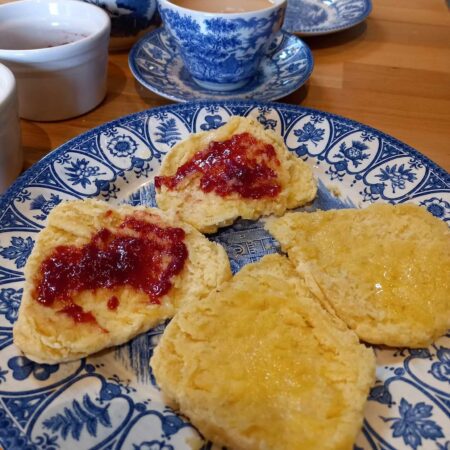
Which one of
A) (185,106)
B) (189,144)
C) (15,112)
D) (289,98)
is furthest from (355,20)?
(15,112)

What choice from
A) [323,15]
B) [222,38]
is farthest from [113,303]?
[323,15]

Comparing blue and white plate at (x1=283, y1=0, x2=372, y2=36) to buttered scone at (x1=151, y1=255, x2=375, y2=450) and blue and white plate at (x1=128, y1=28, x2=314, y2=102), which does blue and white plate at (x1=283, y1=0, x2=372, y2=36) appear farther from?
buttered scone at (x1=151, y1=255, x2=375, y2=450)

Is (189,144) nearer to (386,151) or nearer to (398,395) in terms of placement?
(386,151)

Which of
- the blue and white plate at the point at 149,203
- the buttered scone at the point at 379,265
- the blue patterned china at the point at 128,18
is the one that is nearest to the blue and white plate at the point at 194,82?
the blue patterned china at the point at 128,18

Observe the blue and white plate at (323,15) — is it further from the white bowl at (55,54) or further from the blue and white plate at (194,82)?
the white bowl at (55,54)

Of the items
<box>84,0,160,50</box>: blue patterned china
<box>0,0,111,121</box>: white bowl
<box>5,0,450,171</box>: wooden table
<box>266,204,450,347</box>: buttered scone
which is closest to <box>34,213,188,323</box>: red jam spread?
<box>266,204,450,347</box>: buttered scone

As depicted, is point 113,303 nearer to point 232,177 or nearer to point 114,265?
point 114,265
